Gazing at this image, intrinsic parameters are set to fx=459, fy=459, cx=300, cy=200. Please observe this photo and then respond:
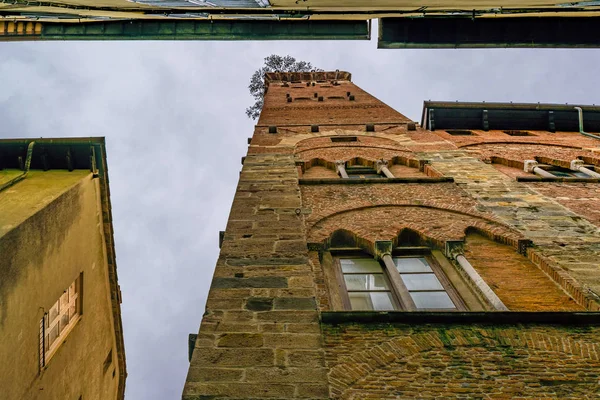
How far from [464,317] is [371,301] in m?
1.14

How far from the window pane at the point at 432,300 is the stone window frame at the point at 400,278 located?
2.1 inches

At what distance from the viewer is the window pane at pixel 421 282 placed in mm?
5234

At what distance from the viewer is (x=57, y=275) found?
7844 millimetres

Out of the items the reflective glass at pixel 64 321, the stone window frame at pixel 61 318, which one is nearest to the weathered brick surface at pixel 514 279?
the stone window frame at pixel 61 318

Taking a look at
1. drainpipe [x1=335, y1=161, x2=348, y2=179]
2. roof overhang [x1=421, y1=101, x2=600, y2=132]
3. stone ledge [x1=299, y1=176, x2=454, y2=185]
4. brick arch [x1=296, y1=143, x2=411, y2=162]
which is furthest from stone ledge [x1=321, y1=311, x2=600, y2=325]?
roof overhang [x1=421, y1=101, x2=600, y2=132]

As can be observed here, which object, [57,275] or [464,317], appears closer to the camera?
[464,317]

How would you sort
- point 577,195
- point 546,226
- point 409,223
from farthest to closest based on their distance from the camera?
point 577,195 < point 409,223 < point 546,226

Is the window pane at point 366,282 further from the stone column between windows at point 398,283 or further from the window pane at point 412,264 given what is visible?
the window pane at point 412,264

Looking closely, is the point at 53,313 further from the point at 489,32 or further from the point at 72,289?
the point at 489,32

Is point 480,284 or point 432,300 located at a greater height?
point 480,284

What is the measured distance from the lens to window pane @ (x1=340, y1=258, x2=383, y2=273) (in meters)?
5.59

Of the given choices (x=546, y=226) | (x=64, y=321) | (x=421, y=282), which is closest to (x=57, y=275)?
(x=64, y=321)

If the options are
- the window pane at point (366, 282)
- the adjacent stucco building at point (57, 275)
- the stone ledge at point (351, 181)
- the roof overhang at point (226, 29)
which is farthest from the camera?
the roof overhang at point (226, 29)

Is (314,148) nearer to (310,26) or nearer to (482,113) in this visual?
(310,26)
